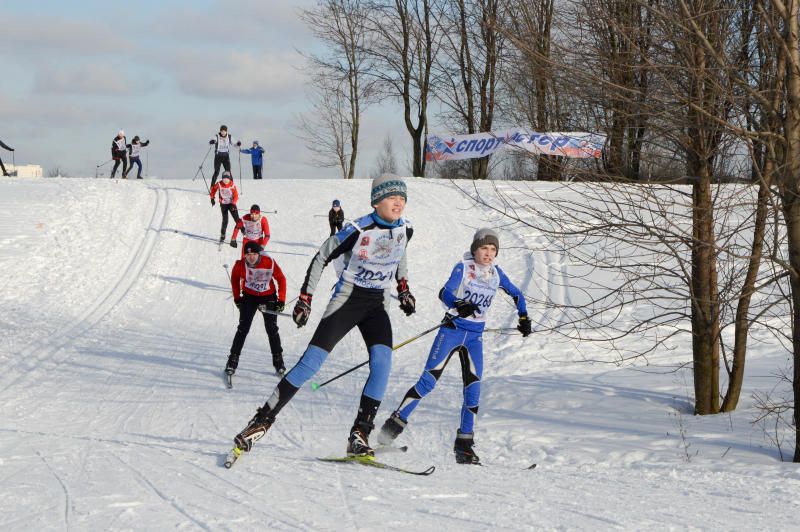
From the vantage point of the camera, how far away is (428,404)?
917 cm

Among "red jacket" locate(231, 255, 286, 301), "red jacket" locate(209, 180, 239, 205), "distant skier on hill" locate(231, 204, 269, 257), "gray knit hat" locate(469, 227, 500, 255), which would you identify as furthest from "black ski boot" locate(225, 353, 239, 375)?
"red jacket" locate(209, 180, 239, 205)

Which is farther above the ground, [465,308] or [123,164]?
[123,164]

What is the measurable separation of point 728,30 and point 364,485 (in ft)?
15.6

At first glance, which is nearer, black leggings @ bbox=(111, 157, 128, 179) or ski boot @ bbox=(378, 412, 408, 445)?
ski boot @ bbox=(378, 412, 408, 445)

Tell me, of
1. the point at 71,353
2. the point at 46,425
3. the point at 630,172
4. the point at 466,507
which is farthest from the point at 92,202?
the point at 466,507

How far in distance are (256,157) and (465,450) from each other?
94.5 feet

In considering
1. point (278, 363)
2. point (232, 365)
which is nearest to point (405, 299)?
point (232, 365)

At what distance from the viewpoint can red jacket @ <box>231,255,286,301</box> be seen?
9789 mm

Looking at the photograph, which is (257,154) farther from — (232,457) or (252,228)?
(232,457)

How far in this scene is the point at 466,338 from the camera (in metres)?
6.64

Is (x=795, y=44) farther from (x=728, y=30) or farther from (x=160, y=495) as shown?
(x=160, y=495)

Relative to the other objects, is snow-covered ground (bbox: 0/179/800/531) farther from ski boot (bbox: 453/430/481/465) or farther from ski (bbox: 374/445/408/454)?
ski boot (bbox: 453/430/481/465)

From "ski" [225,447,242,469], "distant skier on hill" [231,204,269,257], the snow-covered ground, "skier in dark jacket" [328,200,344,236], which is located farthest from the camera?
"skier in dark jacket" [328,200,344,236]

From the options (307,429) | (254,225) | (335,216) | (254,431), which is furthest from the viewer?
(335,216)
